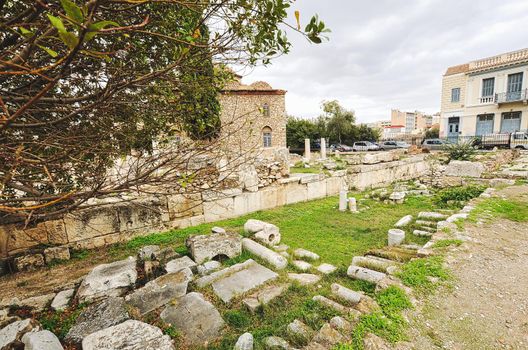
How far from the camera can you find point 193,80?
306 centimetres

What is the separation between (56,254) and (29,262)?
395 millimetres

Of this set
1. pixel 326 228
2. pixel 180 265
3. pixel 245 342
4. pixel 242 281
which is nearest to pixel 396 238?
pixel 326 228

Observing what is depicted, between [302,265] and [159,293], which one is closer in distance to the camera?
[159,293]

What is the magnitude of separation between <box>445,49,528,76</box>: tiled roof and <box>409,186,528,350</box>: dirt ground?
79.4 feet

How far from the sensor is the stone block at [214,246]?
445cm

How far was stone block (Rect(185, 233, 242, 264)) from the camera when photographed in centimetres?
445

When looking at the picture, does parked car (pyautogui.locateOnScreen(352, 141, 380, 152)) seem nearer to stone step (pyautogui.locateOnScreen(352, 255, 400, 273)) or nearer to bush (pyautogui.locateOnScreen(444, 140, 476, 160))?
bush (pyautogui.locateOnScreen(444, 140, 476, 160))

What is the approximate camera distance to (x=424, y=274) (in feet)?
A: 10.4

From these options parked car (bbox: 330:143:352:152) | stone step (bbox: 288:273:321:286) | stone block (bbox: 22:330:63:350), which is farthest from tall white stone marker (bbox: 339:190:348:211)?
parked car (bbox: 330:143:352:152)

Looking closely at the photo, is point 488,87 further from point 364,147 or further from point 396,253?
point 396,253

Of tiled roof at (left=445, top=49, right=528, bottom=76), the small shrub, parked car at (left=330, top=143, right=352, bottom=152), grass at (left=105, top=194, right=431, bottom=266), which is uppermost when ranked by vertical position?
tiled roof at (left=445, top=49, right=528, bottom=76)

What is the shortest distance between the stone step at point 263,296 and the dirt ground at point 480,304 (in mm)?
1649

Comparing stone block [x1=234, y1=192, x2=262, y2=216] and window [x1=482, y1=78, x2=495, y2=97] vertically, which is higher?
window [x1=482, y1=78, x2=495, y2=97]

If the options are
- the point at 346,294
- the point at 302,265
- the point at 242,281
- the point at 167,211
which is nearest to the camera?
the point at 346,294
